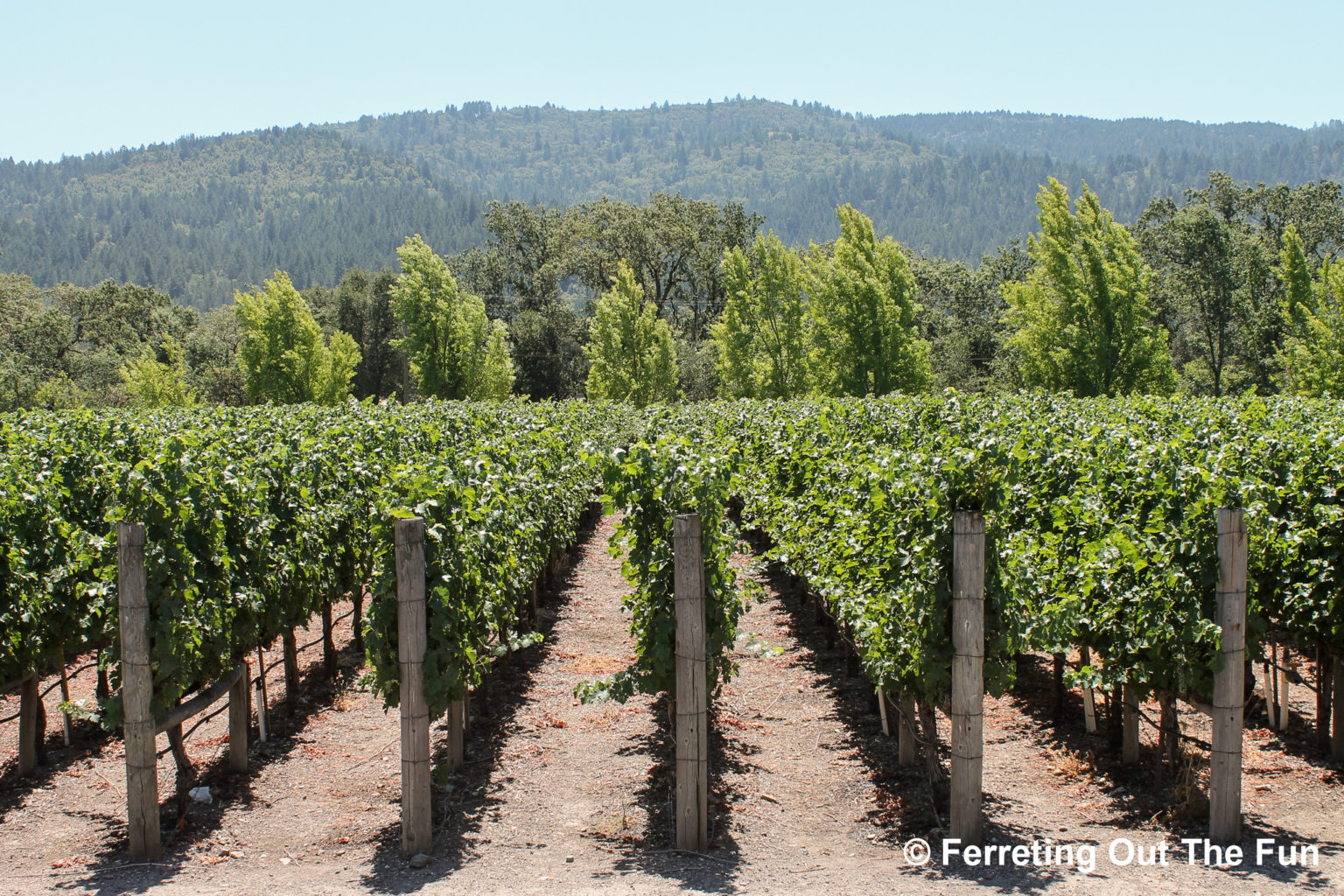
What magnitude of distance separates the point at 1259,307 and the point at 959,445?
A: 4711 centimetres

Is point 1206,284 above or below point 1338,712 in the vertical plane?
above

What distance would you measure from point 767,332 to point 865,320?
774 centimetres

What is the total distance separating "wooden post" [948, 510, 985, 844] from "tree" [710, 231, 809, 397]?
37.2 meters

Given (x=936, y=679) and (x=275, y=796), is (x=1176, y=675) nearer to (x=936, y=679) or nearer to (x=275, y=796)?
(x=936, y=679)

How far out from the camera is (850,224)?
38344mm

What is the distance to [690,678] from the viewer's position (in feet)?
19.1

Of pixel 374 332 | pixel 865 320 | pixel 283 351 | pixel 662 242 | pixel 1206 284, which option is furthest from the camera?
pixel 374 332

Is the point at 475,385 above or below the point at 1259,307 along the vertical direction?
below

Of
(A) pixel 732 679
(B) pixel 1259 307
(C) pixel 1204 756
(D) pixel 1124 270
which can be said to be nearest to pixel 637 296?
(D) pixel 1124 270

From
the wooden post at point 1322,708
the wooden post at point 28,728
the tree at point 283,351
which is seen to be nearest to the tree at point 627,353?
the tree at point 283,351

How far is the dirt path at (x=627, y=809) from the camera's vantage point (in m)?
5.54

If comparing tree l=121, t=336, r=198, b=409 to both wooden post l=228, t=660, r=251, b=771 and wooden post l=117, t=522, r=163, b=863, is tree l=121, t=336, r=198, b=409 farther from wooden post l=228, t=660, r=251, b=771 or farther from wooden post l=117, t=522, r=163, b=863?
wooden post l=117, t=522, r=163, b=863

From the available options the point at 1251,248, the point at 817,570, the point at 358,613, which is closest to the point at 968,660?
the point at 817,570

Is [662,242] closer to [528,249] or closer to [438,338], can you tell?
[528,249]
